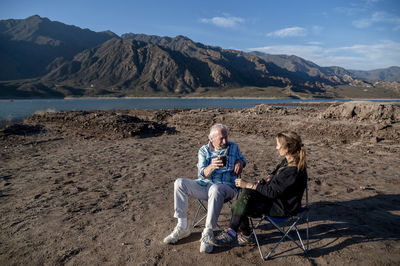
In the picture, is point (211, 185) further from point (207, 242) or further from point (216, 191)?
point (207, 242)

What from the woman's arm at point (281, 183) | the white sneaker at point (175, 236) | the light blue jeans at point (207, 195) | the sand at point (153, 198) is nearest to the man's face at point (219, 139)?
the light blue jeans at point (207, 195)

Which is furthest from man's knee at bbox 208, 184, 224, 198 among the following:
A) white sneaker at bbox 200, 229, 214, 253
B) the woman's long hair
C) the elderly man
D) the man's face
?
the woman's long hair

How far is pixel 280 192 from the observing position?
3.12m

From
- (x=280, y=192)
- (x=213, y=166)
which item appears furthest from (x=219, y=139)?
(x=280, y=192)

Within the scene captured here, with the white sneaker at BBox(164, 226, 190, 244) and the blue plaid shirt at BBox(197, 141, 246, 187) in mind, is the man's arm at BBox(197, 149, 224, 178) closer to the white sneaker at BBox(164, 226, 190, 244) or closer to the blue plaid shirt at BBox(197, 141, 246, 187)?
the blue plaid shirt at BBox(197, 141, 246, 187)

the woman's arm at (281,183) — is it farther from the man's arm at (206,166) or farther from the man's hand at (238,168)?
the man's arm at (206,166)

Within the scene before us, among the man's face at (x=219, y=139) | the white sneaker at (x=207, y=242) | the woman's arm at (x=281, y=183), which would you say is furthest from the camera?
the man's face at (x=219, y=139)

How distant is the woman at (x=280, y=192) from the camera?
10.3 feet

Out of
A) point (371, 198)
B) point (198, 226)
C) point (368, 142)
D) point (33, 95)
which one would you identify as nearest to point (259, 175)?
point (371, 198)

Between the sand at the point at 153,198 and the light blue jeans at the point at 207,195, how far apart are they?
49 cm

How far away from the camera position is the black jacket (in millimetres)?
3109

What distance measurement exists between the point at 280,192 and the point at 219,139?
1.20m

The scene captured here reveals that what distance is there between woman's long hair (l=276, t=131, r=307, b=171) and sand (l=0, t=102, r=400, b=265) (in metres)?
1.40

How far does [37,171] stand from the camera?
24.8 feet
